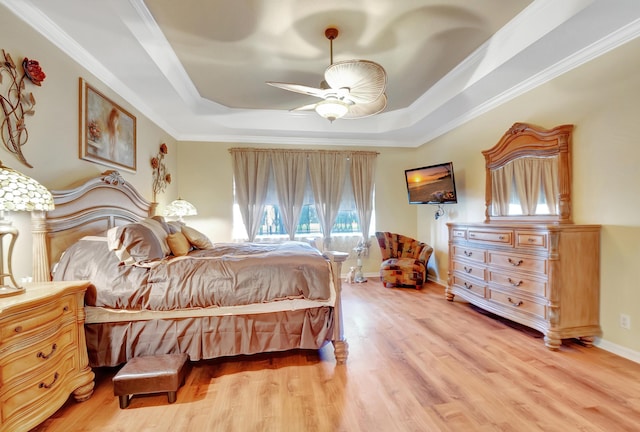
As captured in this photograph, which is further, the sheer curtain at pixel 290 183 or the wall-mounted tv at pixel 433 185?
the sheer curtain at pixel 290 183

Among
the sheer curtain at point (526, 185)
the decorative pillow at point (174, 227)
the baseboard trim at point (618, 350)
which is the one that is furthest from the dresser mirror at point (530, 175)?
the decorative pillow at point (174, 227)

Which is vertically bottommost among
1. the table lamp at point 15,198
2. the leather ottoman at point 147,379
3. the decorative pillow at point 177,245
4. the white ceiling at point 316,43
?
the leather ottoman at point 147,379

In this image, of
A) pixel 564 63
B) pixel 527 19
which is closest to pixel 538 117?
pixel 564 63

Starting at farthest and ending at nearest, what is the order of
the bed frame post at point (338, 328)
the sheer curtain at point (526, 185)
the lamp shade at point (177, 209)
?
the lamp shade at point (177, 209) < the sheer curtain at point (526, 185) < the bed frame post at point (338, 328)

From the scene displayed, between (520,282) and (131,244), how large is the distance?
134 inches

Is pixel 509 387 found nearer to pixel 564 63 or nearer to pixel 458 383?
pixel 458 383

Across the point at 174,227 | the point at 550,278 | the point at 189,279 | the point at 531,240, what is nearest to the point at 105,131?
the point at 174,227

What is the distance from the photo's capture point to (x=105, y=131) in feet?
9.25

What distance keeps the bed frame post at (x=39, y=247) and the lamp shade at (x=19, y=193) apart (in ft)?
1.70

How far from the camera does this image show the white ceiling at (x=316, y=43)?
6.99 ft

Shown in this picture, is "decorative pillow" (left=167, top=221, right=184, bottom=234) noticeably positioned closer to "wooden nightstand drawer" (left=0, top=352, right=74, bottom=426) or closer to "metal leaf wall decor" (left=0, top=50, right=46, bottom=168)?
"metal leaf wall decor" (left=0, top=50, right=46, bottom=168)

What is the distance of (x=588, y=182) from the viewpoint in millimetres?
2572

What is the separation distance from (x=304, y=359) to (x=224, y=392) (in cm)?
67

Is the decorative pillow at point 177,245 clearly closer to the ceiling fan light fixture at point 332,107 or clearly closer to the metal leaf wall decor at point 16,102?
the metal leaf wall decor at point 16,102
